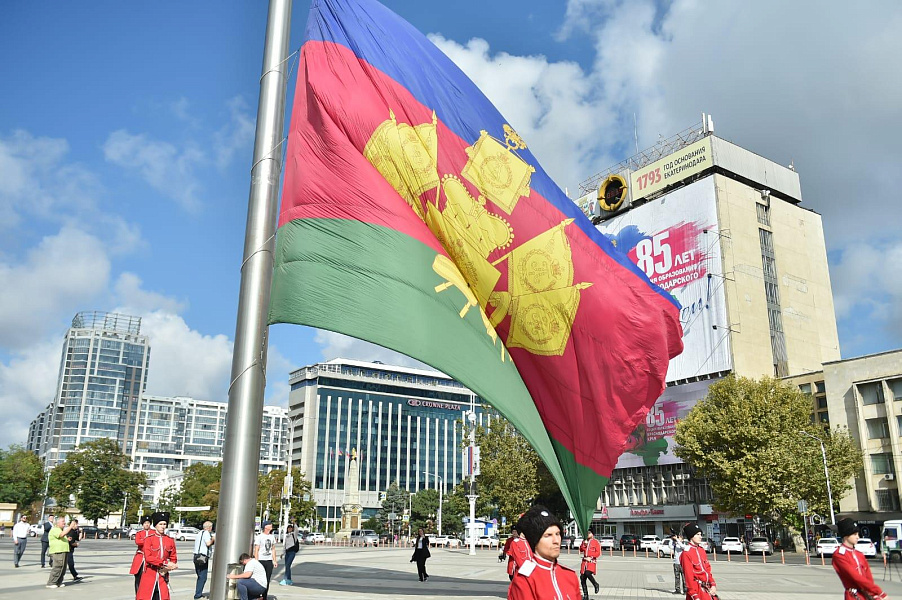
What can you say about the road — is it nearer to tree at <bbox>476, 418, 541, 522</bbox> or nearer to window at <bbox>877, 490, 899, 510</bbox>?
tree at <bbox>476, 418, 541, 522</bbox>

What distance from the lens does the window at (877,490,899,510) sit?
5775 centimetres

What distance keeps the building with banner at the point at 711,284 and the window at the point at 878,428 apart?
13.4 meters

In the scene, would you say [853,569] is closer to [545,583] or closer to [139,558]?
[545,583]

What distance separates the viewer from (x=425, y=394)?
166 meters

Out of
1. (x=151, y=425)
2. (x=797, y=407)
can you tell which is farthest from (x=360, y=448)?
(x=797, y=407)

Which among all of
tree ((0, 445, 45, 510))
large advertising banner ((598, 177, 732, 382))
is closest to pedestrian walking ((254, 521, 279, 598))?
large advertising banner ((598, 177, 732, 382))

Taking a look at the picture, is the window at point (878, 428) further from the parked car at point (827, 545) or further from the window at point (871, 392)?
the parked car at point (827, 545)

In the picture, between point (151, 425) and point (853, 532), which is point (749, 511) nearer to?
point (853, 532)

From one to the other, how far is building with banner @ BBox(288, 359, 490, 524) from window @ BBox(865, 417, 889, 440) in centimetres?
8623

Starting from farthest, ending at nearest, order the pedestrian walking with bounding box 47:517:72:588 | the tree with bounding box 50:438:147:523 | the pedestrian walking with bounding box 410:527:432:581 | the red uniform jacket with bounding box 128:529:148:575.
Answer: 1. the tree with bounding box 50:438:147:523
2. the pedestrian walking with bounding box 410:527:432:581
3. the pedestrian walking with bounding box 47:517:72:588
4. the red uniform jacket with bounding box 128:529:148:575

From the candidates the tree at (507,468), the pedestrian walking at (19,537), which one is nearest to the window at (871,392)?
the tree at (507,468)

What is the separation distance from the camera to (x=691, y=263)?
254ft

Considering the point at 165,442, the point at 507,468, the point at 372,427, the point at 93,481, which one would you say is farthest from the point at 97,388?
the point at 507,468

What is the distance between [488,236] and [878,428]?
60596 millimetres
